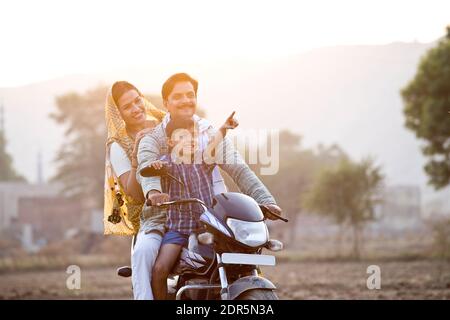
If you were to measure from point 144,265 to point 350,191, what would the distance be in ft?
→ 94.5

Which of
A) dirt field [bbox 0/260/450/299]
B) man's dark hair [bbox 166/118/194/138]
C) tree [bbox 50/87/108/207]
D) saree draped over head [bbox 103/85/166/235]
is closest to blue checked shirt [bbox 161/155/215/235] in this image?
man's dark hair [bbox 166/118/194/138]

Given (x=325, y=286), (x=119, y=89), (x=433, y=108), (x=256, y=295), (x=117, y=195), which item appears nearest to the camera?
(x=256, y=295)

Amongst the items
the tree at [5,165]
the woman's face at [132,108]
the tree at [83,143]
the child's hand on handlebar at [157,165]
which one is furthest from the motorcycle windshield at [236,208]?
the tree at [5,165]

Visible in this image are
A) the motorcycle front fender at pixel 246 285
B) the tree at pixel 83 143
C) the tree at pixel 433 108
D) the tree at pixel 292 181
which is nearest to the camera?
the motorcycle front fender at pixel 246 285

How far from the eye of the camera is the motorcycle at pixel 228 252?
527cm

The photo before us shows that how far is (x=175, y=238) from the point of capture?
570 cm

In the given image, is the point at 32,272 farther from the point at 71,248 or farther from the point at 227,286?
the point at 227,286

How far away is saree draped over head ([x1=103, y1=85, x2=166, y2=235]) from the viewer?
264 inches

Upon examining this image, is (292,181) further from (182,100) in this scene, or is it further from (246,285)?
(246,285)

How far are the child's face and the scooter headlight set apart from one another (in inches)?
31.5

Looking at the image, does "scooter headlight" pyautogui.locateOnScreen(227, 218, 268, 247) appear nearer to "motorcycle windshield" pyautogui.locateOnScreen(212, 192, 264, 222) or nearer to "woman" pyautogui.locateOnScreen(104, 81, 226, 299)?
"motorcycle windshield" pyautogui.locateOnScreen(212, 192, 264, 222)

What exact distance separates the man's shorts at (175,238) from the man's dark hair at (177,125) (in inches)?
27.7

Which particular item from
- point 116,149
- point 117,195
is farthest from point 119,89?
point 117,195

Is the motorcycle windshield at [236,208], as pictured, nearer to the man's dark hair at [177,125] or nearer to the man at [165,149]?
the man at [165,149]
